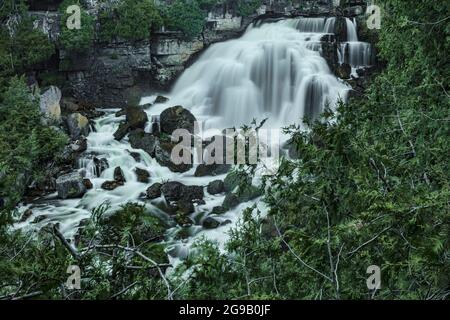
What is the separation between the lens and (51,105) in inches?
902

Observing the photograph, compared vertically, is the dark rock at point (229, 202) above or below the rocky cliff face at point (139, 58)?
below

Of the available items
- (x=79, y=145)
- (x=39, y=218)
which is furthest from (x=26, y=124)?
(x=39, y=218)

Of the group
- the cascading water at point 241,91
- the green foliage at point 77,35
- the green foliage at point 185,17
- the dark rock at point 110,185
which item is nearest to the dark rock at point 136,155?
the cascading water at point 241,91

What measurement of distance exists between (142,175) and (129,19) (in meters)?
11.9

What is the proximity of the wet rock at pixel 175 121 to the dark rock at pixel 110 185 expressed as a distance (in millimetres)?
4694

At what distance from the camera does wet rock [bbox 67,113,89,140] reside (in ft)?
73.4

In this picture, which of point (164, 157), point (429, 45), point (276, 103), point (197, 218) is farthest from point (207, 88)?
point (429, 45)

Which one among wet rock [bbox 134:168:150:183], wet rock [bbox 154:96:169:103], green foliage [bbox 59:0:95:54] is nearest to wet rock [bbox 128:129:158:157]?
wet rock [bbox 134:168:150:183]

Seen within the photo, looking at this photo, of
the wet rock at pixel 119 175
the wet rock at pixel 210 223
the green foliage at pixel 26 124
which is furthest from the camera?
the wet rock at pixel 119 175

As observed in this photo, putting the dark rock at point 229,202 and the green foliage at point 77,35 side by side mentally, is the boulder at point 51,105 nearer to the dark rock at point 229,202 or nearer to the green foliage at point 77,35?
the green foliage at point 77,35

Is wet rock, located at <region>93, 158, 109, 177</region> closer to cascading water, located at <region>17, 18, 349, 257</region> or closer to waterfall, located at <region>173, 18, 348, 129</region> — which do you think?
cascading water, located at <region>17, 18, 349, 257</region>

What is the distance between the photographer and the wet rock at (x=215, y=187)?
1858 centimetres

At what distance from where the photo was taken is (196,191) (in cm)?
1805

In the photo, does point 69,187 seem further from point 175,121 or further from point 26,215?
point 175,121
